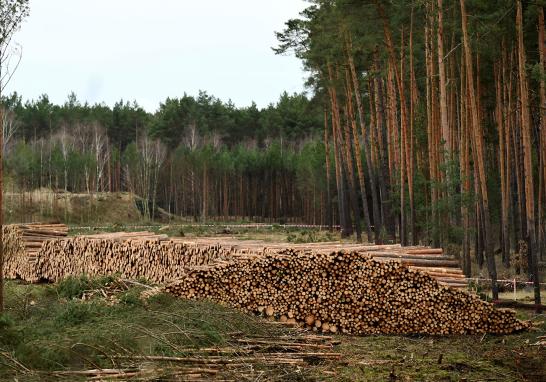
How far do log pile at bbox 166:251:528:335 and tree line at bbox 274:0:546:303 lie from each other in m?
3.45

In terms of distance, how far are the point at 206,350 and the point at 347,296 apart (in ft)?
15.5

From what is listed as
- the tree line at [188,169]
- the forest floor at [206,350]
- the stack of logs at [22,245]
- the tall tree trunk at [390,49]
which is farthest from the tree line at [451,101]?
the stack of logs at [22,245]

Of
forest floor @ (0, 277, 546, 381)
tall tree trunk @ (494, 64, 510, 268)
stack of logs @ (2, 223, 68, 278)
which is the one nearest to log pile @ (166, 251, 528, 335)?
forest floor @ (0, 277, 546, 381)

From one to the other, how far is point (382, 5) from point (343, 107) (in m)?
11.7

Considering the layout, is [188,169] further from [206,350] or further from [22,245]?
[206,350]

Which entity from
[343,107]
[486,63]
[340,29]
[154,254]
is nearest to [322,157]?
[343,107]

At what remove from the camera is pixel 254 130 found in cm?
8325

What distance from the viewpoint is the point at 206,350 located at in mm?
9453

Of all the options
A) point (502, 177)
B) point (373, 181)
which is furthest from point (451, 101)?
point (373, 181)

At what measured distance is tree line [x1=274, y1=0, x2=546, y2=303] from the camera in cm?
1864

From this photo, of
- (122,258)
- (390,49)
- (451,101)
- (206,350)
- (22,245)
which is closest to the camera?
(206,350)

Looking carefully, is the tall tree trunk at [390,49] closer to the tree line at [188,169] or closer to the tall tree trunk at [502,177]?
the tall tree trunk at [502,177]

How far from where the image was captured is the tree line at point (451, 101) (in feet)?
61.2

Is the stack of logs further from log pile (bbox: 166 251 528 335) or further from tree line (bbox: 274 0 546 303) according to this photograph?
tree line (bbox: 274 0 546 303)
